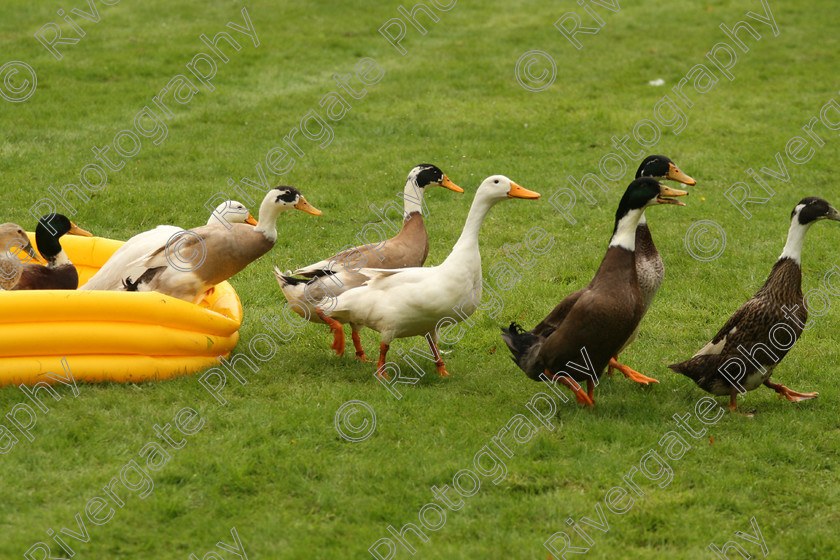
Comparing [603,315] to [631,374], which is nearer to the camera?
[603,315]

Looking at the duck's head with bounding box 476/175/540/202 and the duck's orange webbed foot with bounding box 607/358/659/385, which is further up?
the duck's head with bounding box 476/175/540/202

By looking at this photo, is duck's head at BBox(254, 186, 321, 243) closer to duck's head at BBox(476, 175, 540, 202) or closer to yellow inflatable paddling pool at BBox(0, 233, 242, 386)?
yellow inflatable paddling pool at BBox(0, 233, 242, 386)

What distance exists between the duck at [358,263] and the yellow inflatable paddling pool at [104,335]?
1.99ft

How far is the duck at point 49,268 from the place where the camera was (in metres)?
6.32

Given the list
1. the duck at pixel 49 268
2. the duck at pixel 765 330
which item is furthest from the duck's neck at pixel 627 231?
the duck at pixel 49 268

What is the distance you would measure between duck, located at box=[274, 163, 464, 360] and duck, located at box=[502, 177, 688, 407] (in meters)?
1.49

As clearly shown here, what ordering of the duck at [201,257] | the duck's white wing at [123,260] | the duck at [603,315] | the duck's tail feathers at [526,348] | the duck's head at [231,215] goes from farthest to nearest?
the duck's head at [231,215], the duck's white wing at [123,260], the duck at [201,257], the duck's tail feathers at [526,348], the duck at [603,315]

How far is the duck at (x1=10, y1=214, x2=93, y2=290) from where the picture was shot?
6.32 m

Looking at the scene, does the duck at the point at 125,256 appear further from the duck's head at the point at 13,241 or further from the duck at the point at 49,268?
the duck's head at the point at 13,241

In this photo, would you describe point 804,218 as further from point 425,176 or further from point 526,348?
point 425,176

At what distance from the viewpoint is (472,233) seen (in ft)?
18.8

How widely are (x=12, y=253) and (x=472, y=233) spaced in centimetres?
372

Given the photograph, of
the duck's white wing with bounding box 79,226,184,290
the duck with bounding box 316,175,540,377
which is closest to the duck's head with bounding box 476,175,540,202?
the duck with bounding box 316,175,540,377

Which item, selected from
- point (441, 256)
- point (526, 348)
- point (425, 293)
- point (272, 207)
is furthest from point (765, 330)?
point (441, 256)
